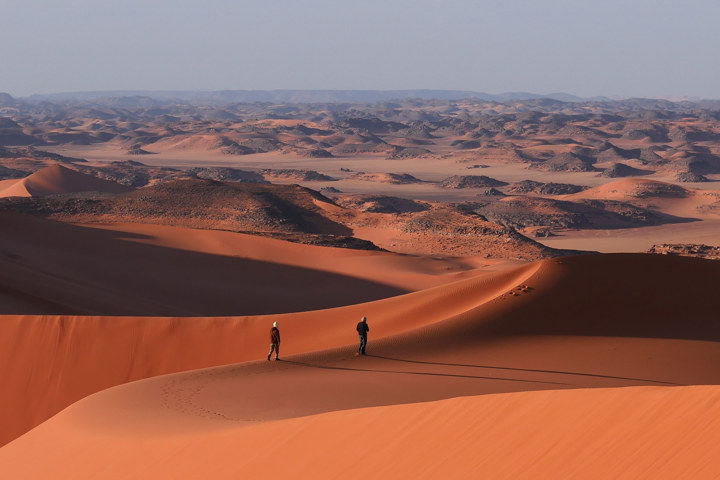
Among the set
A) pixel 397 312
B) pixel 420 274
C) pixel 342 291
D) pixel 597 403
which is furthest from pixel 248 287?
pixel 597 403

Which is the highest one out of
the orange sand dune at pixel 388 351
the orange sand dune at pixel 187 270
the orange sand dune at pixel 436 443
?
the orange sand dune at pixel 436 443

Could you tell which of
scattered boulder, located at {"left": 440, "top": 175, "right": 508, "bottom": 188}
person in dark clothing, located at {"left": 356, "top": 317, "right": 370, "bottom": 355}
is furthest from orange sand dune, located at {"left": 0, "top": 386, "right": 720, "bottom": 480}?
scattered boulder, located at {"left": 440, "top": 175, "right": 508, "bottom": 188}

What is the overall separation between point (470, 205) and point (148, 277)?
125 feet

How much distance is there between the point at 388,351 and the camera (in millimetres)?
13633

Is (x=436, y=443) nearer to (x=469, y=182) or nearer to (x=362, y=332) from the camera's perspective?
(x=362, y=332)

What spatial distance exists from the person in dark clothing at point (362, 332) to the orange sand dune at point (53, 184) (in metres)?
46.5

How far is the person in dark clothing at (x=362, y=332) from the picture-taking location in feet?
43.1

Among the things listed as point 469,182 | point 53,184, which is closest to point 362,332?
point 53,184

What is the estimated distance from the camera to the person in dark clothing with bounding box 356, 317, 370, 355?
1314cm

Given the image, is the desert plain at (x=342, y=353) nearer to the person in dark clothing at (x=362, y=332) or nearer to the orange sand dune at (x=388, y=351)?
the orange sand dune at (x=388, y=351)

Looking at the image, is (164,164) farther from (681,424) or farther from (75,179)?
(681,424)

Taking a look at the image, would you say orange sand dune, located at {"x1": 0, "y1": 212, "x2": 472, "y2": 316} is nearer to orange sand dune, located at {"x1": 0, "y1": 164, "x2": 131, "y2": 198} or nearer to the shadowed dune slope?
the shadowed dune slope

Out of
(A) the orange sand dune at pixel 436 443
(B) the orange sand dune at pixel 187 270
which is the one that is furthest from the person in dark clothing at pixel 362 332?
(B) the orange sand dune at pixel 187 270

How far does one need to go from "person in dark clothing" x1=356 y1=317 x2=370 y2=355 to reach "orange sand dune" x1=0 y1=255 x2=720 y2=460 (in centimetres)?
17
